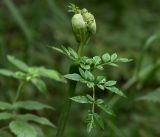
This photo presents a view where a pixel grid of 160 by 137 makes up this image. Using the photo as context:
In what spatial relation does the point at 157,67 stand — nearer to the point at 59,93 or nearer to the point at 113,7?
the point at 59,93

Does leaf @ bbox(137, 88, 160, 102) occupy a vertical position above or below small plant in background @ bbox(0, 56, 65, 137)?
above

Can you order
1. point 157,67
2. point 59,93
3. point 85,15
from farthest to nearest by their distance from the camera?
point 59,93
point 157,67
point 85,15

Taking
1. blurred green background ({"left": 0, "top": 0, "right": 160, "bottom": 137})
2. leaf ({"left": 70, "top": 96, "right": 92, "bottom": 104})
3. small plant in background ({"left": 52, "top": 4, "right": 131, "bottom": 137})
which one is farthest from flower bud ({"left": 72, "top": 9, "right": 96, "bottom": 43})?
blurred green background ({"left": 0, "top": 0, "right": 160, "bottom": 137})

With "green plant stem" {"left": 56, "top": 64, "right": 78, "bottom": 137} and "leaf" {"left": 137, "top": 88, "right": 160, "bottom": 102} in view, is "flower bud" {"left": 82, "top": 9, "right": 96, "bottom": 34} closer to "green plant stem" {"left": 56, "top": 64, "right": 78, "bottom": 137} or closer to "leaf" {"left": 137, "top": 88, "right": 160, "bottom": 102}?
"green plant stem" {"left": 56, "top": 64, "right": 78, "bottom": 137}

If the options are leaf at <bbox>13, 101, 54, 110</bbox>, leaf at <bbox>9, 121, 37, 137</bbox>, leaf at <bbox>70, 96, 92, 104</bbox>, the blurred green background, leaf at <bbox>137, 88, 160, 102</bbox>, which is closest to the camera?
leaf at <bbox>70, 96, 92, 104</bbox>

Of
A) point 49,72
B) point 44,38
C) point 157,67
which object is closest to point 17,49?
point 44,38

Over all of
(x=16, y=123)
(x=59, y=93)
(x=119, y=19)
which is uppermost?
(x=119, y=19)

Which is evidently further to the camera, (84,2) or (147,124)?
(84,2)
